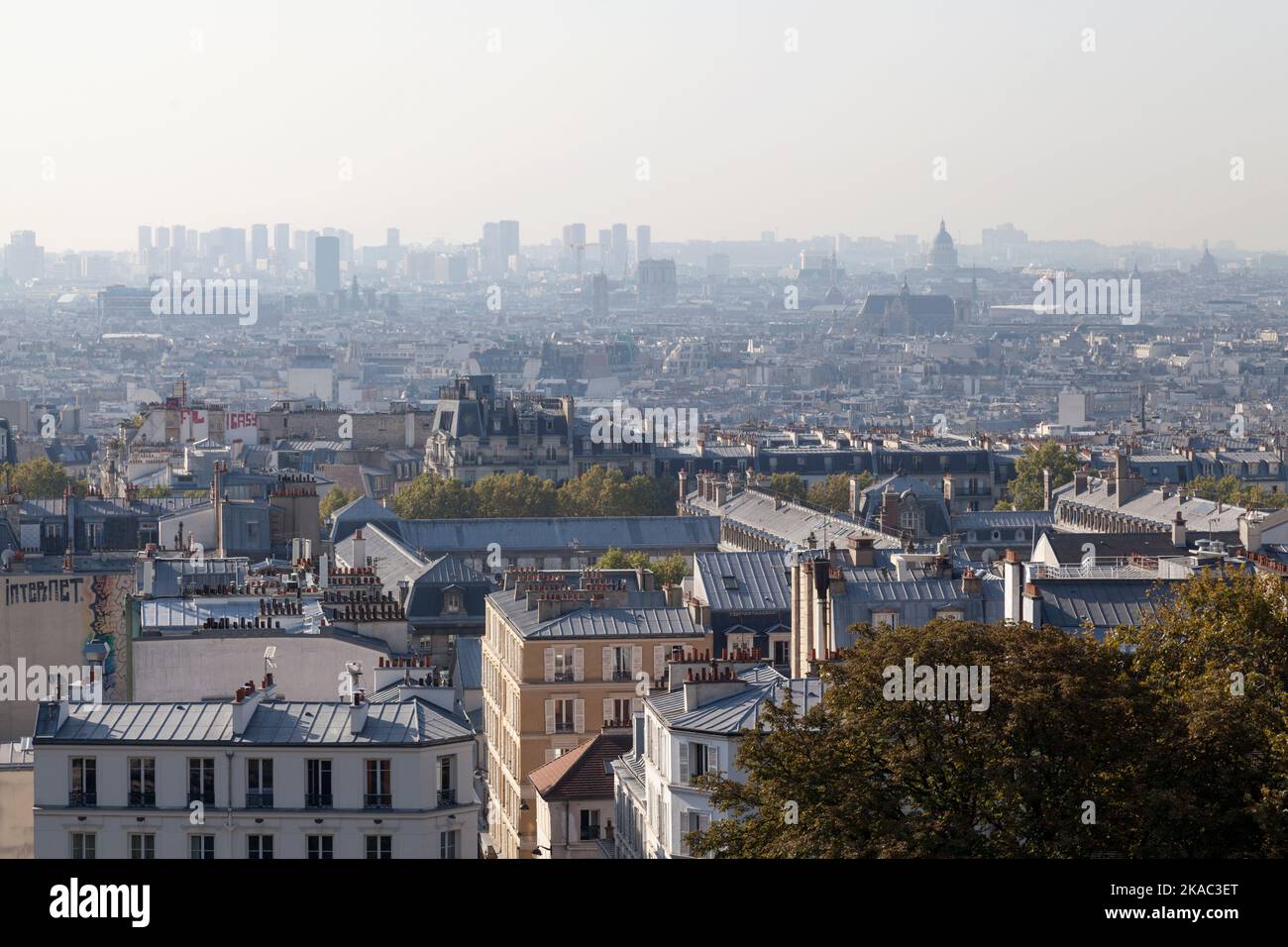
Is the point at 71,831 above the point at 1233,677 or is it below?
below

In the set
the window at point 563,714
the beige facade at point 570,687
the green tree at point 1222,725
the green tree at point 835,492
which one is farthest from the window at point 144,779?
the green tree at point 835,492

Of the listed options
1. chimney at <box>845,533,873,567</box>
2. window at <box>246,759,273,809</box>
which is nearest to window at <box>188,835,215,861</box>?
window at <box>246,759,273,809</box>

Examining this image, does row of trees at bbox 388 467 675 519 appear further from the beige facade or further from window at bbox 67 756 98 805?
window at bbox 67 756 98 805

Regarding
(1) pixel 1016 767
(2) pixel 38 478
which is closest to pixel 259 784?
(1) pixel 1016 767

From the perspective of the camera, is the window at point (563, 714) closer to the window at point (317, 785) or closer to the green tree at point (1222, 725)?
the window at point (317, 785)

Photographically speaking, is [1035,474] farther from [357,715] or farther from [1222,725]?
[1222,725]
